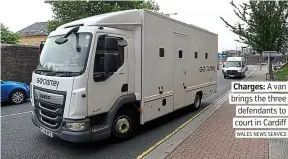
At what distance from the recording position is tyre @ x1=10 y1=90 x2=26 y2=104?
11.0 meters

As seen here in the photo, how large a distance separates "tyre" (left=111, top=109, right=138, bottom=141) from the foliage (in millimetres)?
17988

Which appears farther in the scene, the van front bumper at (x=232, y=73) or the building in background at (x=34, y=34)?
the building in background at (x=34, y=34)

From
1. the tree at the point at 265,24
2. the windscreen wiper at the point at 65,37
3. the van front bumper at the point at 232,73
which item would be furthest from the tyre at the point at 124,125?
the van front bumper at the point at 232,73

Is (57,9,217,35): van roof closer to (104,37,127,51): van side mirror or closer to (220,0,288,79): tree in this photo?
(104,37,127,51): van side mirror

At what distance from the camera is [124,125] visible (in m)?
5.88

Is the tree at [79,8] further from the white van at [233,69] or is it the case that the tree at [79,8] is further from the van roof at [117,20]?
the van roof at [117,20]

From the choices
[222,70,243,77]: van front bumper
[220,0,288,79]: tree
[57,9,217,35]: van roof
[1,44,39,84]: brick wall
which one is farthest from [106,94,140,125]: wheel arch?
[222,70,243,77]: van front bumper

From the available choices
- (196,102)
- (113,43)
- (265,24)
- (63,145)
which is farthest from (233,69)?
(63,145)

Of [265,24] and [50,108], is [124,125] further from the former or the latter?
[265,24]

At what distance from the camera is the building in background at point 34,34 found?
50.2 m

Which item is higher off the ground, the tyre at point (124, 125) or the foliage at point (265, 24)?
the foliage at point (265, 24)

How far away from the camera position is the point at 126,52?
577 centimetres

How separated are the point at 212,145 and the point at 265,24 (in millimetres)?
17911

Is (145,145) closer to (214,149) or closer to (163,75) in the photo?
(214,149)
